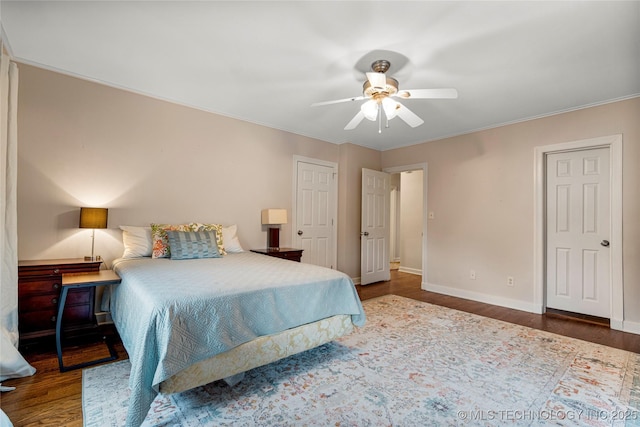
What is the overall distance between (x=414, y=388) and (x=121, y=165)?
135 inches

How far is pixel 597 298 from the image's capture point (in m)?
3.42

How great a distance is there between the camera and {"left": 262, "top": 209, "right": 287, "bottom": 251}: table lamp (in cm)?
407

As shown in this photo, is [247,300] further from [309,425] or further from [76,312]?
[76,312]

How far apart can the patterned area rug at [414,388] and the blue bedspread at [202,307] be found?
13.0 inches

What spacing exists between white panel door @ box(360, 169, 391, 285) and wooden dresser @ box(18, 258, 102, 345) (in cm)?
372

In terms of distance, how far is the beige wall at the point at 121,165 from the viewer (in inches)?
107

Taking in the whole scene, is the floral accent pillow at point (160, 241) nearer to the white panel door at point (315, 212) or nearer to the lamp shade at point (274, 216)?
the lamp shade at point (274, 216)

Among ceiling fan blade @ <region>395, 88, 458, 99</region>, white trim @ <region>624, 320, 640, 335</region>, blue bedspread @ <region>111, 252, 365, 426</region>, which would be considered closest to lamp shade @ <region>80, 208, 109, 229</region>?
blue bedspread @ <region>111, 252, 365, 426</region>

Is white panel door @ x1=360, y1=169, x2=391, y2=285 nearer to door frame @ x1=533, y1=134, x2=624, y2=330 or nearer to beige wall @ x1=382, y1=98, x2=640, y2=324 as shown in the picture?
beige wall @ x1=382, y1=98, x2=640, y2=324

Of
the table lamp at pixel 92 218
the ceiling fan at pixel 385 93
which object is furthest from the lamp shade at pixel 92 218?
the ceiling fan at pixel 385 93

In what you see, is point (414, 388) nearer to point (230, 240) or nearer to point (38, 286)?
point (230, 240)

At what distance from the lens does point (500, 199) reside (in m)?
4.08

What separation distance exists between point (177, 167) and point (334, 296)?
246 centimetres

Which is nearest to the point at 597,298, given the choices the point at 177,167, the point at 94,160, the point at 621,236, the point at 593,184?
the point at 621,236
